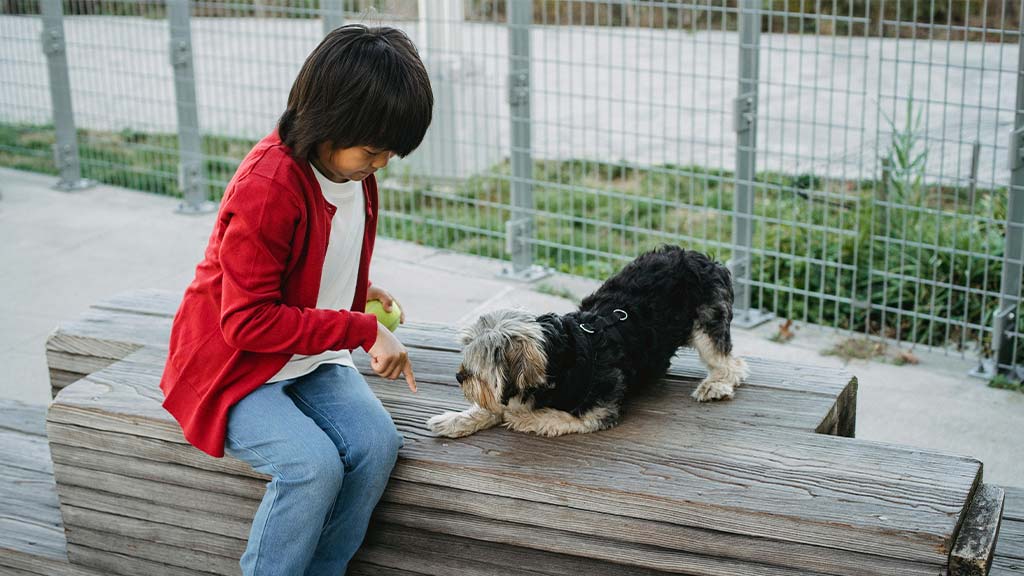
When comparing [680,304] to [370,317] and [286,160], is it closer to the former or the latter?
[370,317]

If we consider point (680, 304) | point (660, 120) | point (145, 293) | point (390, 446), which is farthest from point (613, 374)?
point (660, 120)

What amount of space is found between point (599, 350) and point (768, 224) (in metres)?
3.85

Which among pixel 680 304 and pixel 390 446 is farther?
pixel 680 304

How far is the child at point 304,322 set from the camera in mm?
2676

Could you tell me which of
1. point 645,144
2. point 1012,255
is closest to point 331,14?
point 645,144

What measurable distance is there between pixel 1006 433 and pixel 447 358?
2.38 meters

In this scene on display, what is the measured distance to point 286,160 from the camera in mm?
2789

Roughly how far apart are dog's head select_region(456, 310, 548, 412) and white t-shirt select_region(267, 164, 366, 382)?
0.39 m

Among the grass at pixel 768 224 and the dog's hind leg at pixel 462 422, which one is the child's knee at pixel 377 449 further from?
the grass at pixel 768 224

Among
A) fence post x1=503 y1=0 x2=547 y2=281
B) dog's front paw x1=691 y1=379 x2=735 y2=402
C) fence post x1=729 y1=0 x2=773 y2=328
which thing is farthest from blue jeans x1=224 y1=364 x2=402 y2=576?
fence post x1=503 y1=0 x2=547 y2=281

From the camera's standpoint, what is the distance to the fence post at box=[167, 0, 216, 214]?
7520mm

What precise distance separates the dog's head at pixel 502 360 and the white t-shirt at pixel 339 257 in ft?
1.27

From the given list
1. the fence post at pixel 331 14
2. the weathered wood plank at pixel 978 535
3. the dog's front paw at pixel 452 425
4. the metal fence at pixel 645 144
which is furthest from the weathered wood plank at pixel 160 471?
the fence post at pixel 331 14

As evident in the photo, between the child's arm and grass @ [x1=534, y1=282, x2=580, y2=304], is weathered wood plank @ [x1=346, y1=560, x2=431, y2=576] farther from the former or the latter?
grass @ [x1=534, y1=282, x2=580, y2=304]
